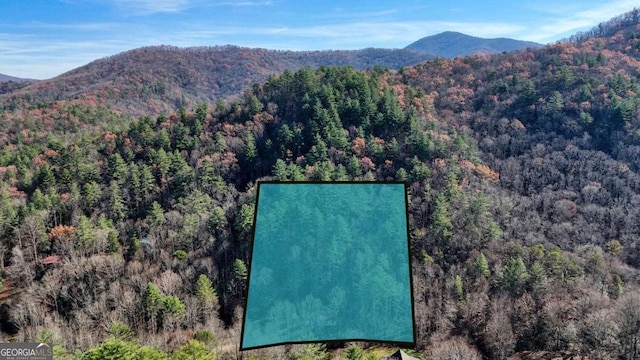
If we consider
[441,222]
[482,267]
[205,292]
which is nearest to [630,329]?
[482,267]

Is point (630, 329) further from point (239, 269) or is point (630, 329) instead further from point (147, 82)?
point (147, 82)

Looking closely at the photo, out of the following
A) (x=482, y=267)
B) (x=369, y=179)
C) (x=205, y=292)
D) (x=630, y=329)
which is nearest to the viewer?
(x=630, y=329)

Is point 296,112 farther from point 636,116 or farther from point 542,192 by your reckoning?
point 636,116

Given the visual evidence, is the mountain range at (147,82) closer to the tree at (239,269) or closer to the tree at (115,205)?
the tree at (115,205)
